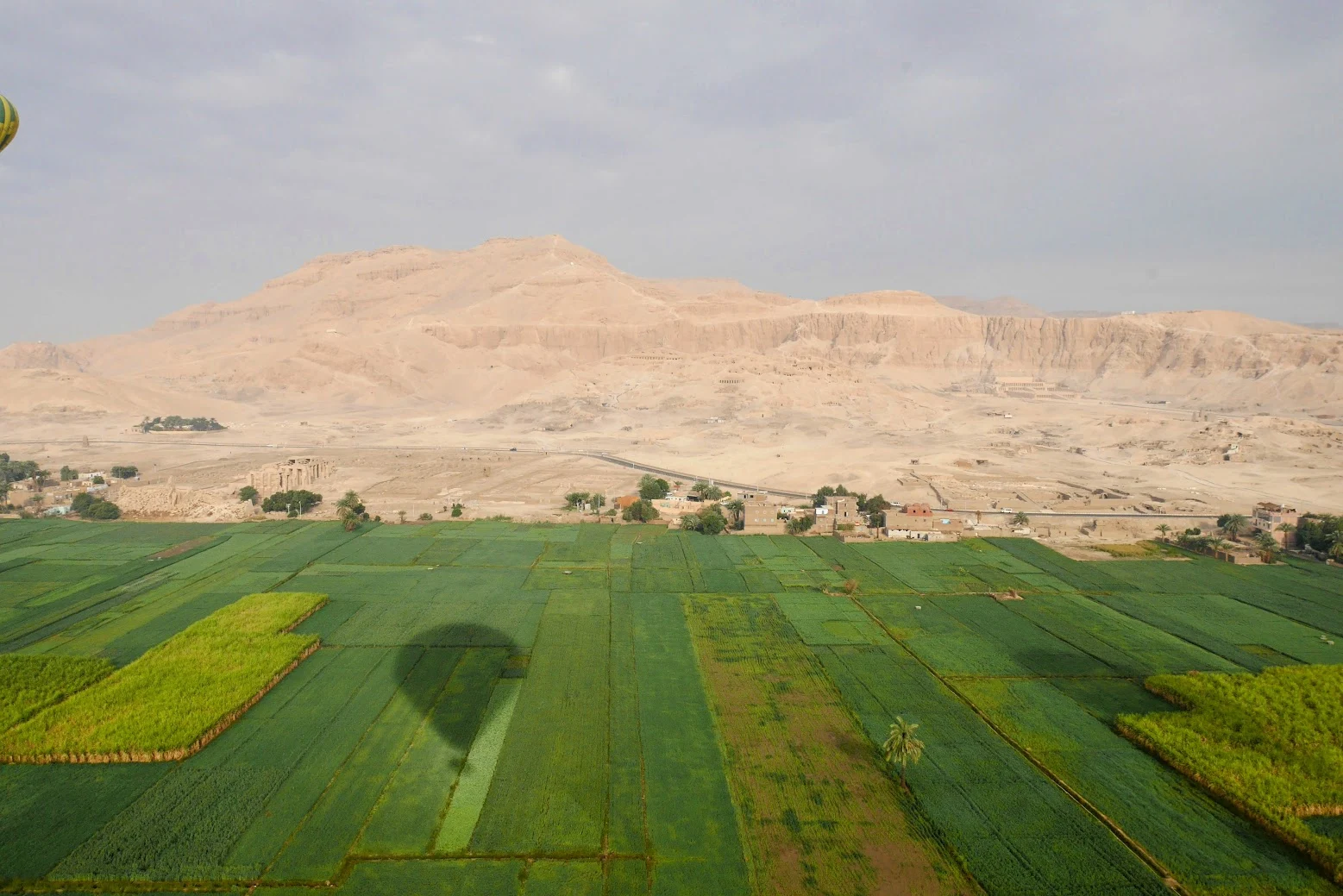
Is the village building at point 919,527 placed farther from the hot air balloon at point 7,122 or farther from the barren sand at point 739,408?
the hot air balloon at point 7,122

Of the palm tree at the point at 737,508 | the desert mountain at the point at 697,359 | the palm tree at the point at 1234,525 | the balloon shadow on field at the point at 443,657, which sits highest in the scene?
the desert mountain at the point at 697,359

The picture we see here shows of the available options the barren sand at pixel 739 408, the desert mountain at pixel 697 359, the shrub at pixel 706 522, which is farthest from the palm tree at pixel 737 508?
the desert mountain at pixel 697 359

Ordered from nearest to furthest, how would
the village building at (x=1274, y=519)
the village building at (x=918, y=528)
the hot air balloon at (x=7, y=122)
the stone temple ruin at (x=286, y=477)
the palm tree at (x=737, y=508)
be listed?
1. the hot air balloon at (x=7, y=122)
2. the village building at (x=1274, y=519)
3. the village building at (x=918, y=528)
4. the palm tree at (x=737, y=508)
5. the stone temple ruin at (x=286, y=477)

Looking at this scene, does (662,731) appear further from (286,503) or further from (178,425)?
(178,425)

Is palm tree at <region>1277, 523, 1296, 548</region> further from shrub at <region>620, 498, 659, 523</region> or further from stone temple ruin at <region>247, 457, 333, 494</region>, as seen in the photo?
stone temple ruin at <region>247, 457, 333, 494</region>

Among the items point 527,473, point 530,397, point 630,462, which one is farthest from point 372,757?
point 530,397

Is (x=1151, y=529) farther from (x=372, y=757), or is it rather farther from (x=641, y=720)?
(x=372, y=757)

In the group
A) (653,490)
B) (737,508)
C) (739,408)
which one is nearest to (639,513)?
(653,490)
